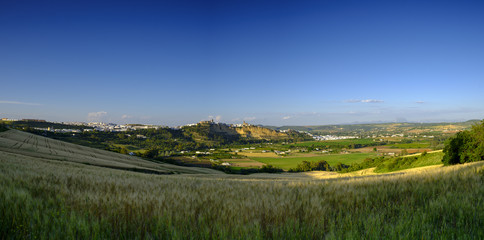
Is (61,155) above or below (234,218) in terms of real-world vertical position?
below

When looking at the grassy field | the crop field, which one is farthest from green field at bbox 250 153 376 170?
the crop field

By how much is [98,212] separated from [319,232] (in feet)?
8.23

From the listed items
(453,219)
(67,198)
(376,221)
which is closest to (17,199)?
(67,198)

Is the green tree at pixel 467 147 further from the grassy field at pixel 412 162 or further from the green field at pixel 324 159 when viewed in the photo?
the green field at pixel 324 159

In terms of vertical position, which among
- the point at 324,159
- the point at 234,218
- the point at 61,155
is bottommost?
the point at 324,159

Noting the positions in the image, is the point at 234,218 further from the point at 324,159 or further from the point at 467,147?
the point at 324,159

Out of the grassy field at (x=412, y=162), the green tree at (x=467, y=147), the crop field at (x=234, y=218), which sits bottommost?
the grassy field at (x=412, y=162)

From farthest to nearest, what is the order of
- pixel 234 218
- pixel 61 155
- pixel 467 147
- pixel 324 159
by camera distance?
pixel 324 159, pixel 61 155, pixel 467 147, pixel 234 218

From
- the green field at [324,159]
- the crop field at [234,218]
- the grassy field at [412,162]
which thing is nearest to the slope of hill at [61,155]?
the crop field at [234,218]

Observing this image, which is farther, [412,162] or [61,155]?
[412,162]

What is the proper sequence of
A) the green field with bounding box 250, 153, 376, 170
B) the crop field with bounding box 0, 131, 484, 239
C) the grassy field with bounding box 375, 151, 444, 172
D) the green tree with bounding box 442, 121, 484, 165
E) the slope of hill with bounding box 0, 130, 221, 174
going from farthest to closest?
1. the green field with bounding box 250, 153, 376, 170
2. the grassy field with bounding box 375, 151, 444, 172
3. the slope of hill with bounding box 0, 130, 221, 174
4. the green tree with bounding box 442, 121, 484, 165
5. the crop field with bounding box 0, 131, 484, 239

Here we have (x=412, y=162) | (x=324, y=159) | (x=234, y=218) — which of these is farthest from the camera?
(x=324, y=159)

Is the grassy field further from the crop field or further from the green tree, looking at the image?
the crop field

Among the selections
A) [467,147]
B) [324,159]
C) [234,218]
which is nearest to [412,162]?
[467,147]
